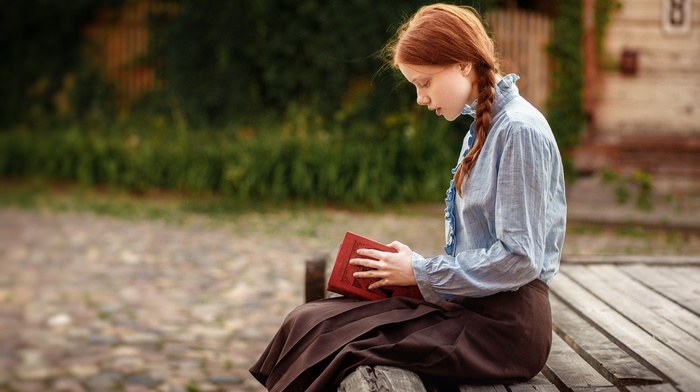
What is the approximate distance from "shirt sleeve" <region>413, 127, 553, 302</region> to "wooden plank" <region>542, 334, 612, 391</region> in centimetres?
32

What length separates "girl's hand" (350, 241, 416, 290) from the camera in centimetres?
230

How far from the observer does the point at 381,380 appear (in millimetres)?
2080

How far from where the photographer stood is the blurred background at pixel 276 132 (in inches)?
291

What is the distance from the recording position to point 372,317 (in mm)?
2281

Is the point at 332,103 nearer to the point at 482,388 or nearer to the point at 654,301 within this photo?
the point at 654,301

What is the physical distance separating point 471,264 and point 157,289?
4017mm

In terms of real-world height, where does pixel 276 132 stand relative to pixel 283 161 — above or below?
above

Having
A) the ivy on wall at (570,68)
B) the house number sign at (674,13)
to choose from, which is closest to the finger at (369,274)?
the ivy on wall at (570,68)

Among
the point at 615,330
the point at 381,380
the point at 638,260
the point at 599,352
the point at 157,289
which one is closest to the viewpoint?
the point at 381,380

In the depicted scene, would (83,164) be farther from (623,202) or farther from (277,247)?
(623,202)

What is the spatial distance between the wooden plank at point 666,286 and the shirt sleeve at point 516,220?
3.84ft

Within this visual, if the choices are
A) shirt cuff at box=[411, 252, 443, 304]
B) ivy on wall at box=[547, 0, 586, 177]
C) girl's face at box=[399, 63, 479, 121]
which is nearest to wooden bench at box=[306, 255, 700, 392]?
shirt cuff at box=[411, 252, 443, 304]

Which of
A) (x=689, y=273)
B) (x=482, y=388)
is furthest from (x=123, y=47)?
(x=482, y=388)

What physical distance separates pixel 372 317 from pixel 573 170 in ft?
27.3
